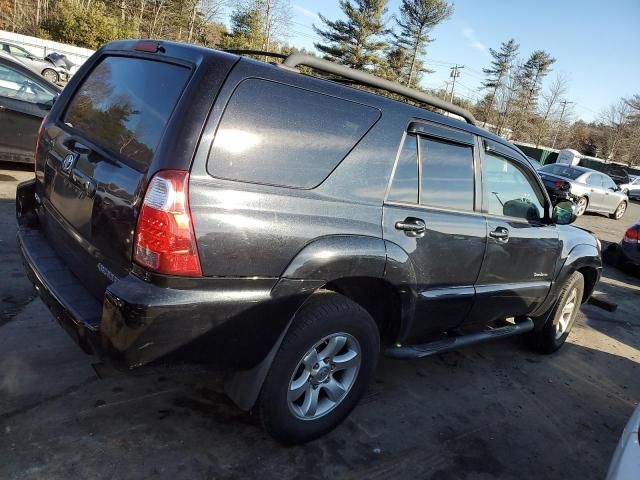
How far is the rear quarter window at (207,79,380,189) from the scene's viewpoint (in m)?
2.17

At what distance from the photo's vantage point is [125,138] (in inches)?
95.2

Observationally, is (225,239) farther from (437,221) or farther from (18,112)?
(18,112)

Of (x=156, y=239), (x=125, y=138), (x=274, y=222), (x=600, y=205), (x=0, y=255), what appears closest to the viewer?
(x=156, y=239)

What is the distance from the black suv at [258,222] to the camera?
2.12 metres

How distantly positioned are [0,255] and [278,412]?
3380 millimetres

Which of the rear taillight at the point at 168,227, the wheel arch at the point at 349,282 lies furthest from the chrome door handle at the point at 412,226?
the rear taillight at the point at 168,227

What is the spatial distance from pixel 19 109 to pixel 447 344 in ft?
22.0

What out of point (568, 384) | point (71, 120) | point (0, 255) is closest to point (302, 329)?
point (71, 120)

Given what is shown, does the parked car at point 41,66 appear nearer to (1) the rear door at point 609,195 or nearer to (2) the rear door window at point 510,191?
(1) the rear door at point 609,195

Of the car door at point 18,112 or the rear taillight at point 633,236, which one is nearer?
the car door at point 18,112

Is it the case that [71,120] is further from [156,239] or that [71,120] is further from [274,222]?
[274,222]

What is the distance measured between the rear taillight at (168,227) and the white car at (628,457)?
71.8 inches

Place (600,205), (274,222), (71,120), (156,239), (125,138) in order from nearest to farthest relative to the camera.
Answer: (156,239), (274,222), (125,138), (71,120), (600,205)

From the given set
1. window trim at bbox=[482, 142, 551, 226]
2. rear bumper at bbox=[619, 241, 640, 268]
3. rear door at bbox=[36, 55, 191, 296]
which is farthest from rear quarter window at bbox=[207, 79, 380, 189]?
rear bumper at bbox=[619, 241, 640, 268]
